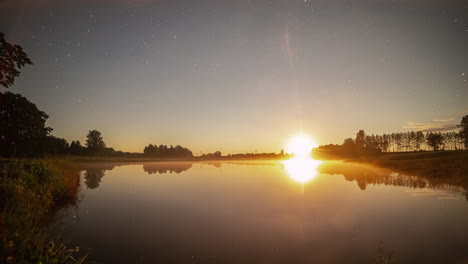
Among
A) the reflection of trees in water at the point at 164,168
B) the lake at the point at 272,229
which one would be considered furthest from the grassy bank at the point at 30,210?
the reflection of trees in water at the point at 164,168

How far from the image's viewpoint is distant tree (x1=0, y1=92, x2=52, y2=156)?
46.2m

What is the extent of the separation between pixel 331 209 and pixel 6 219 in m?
17.6

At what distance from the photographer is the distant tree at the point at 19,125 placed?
4625cm

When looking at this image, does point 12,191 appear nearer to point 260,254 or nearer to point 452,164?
point 260,254

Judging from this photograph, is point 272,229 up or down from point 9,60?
down

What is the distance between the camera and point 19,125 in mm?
48156

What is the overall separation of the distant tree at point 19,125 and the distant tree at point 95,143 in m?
87.8

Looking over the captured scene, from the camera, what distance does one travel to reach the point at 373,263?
28.8 feet

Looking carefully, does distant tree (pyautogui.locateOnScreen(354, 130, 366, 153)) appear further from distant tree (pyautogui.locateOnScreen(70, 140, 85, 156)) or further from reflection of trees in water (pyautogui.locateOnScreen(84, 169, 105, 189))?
distant tree (pyautogui.locateOnScreen(70, 140, 85, 156))

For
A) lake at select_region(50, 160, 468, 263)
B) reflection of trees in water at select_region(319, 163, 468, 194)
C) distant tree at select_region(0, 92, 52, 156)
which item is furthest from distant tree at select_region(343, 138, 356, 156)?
distant tree at select_region(0, 92, 52, 156)

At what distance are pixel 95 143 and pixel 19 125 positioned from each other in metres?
94.5

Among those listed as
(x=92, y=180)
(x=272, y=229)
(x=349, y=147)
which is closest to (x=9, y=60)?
(x=272, y=229)

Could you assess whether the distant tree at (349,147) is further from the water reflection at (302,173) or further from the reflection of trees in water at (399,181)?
the reflection of trees in water at (399,181)

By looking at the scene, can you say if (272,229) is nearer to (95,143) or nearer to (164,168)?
(164,168)
